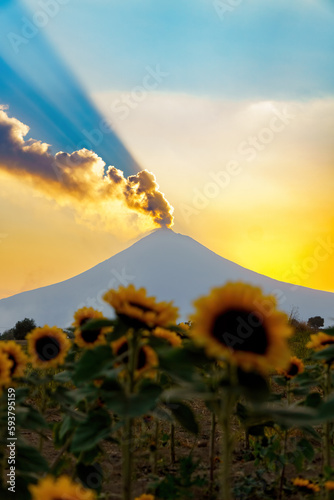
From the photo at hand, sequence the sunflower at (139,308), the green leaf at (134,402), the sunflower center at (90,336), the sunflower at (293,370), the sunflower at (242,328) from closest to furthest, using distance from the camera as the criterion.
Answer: the sunflower at (242,328)
the green leaf at (134,402)
the sunflower at (139,308)
the sunflower center at (90,336)
the sunflower at (293,370)

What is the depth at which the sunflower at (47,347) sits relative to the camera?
105 inches

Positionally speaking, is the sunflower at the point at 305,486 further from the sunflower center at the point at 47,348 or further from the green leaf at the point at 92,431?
the sunflower center at the point at 47,348

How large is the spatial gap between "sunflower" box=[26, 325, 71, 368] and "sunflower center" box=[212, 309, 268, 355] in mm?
1574

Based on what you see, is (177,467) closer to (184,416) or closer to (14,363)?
(14,363)

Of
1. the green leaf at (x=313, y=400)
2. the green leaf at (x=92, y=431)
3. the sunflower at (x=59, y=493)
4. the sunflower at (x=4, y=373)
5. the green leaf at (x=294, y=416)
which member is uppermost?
the sunflower at (x=4, y=373)

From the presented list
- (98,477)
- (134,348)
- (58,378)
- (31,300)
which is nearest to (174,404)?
(134,348)

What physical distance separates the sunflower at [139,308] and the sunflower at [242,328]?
0.33m

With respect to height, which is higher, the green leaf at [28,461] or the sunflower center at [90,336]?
the sunflower center at [90,336]

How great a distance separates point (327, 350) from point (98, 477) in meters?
1.32

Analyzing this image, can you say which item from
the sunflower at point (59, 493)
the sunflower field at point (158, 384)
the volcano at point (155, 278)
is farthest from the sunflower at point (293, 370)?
the volcano at point (155, 278)

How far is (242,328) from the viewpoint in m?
1.28

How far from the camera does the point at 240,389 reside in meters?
1.13

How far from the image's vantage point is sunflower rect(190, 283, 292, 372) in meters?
1.20

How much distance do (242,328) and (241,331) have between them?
0.4 inches
